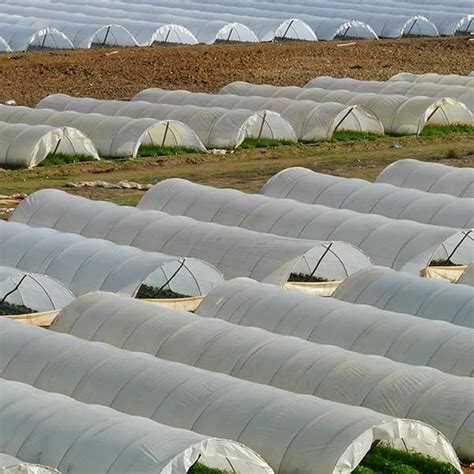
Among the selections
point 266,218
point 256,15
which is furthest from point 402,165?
point 256,15

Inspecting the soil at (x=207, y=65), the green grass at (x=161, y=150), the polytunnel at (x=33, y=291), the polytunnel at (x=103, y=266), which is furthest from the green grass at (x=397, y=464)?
the soil at (x=207, y=65)

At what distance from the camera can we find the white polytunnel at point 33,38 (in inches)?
2459

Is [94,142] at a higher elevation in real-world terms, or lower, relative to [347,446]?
lower

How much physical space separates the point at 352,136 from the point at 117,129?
27.7 feet

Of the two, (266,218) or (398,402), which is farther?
(266,218)

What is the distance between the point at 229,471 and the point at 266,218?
1420cm

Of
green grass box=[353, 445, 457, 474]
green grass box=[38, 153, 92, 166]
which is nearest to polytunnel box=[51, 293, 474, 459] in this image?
green grass box=[353, 445, 457, 474]

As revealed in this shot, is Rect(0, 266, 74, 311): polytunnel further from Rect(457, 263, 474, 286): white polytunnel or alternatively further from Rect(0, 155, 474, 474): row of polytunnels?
Rect(457, 263, 474, 286): white polytunnel

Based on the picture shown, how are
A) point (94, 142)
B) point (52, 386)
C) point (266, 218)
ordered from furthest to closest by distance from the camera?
point (94, 142)
point (266, 218)
point (52, 386)

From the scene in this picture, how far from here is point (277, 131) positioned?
44969mm

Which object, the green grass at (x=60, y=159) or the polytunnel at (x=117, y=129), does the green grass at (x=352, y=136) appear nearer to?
the polytunnel at (x=117, y=129)

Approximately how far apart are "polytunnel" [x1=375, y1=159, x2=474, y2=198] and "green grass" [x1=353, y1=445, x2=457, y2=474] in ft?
53.1

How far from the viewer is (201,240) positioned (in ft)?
97.7

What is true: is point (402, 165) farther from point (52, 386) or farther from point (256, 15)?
point (256, 15)
